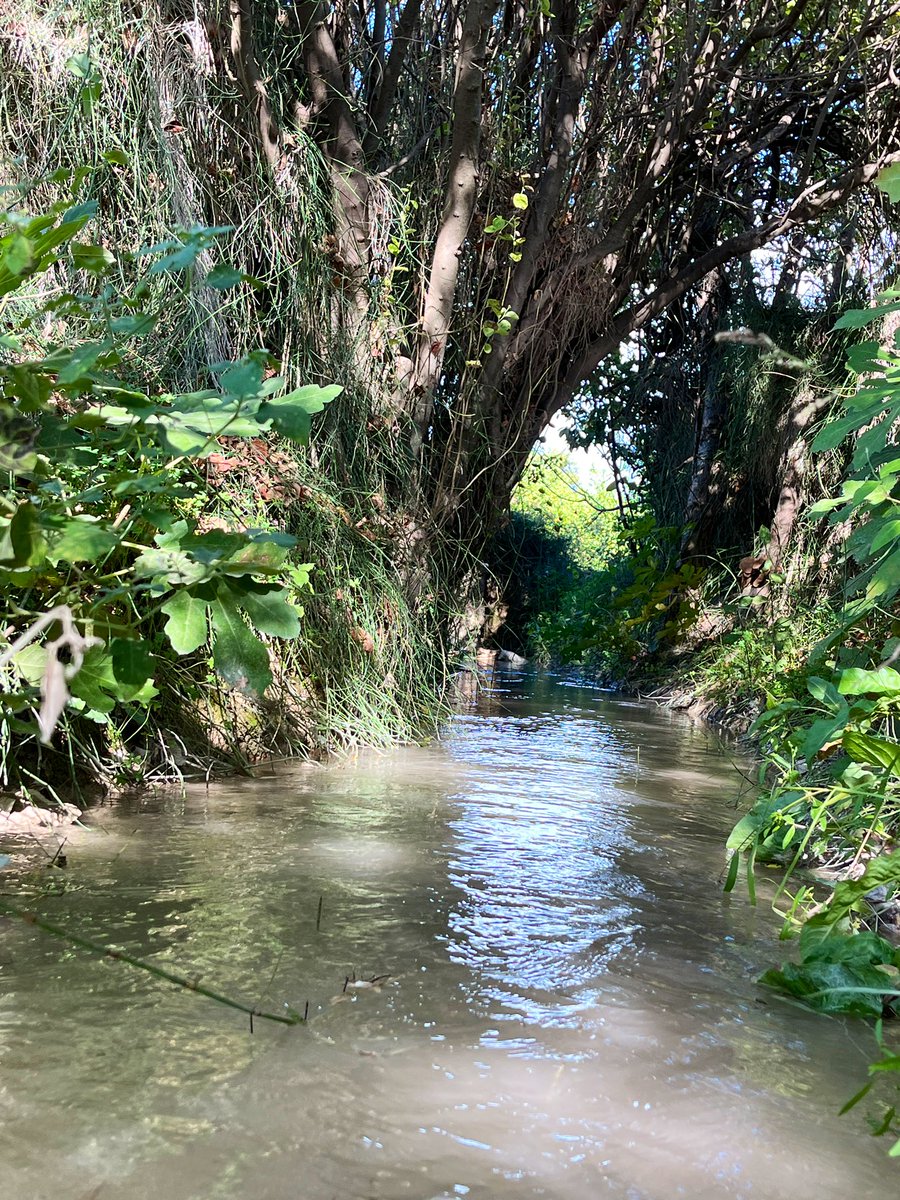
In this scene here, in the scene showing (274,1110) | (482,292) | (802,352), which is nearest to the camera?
(274,1110)

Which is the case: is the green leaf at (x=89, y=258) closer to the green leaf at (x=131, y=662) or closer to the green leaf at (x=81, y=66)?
the green leaf at (x=131, y=662)

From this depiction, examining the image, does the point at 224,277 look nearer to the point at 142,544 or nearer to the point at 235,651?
the point at 235,651

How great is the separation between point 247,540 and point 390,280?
3.28 m

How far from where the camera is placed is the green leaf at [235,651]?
1.29 m

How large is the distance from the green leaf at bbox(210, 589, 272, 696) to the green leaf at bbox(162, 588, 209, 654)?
4 cm

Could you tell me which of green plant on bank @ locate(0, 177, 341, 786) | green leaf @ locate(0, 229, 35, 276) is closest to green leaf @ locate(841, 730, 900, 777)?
green plant on bank @ locate(0, 177, 341, 786)

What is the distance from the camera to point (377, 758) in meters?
3.80

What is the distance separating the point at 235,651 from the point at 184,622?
0.09 meters

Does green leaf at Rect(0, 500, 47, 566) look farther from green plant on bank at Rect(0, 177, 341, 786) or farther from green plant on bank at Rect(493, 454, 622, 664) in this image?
green plant on bank at Rect(493, 454, 622, 664)

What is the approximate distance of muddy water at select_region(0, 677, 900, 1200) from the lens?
1164mm

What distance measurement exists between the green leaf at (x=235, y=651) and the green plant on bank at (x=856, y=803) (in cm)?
83

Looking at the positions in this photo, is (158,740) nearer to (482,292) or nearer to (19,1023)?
(19,1023)

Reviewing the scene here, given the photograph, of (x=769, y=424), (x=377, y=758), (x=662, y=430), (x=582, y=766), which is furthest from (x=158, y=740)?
(x=662, y=430)

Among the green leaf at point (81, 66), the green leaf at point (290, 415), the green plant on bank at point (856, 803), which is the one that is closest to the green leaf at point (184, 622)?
the green leaf at point (290, 415)
